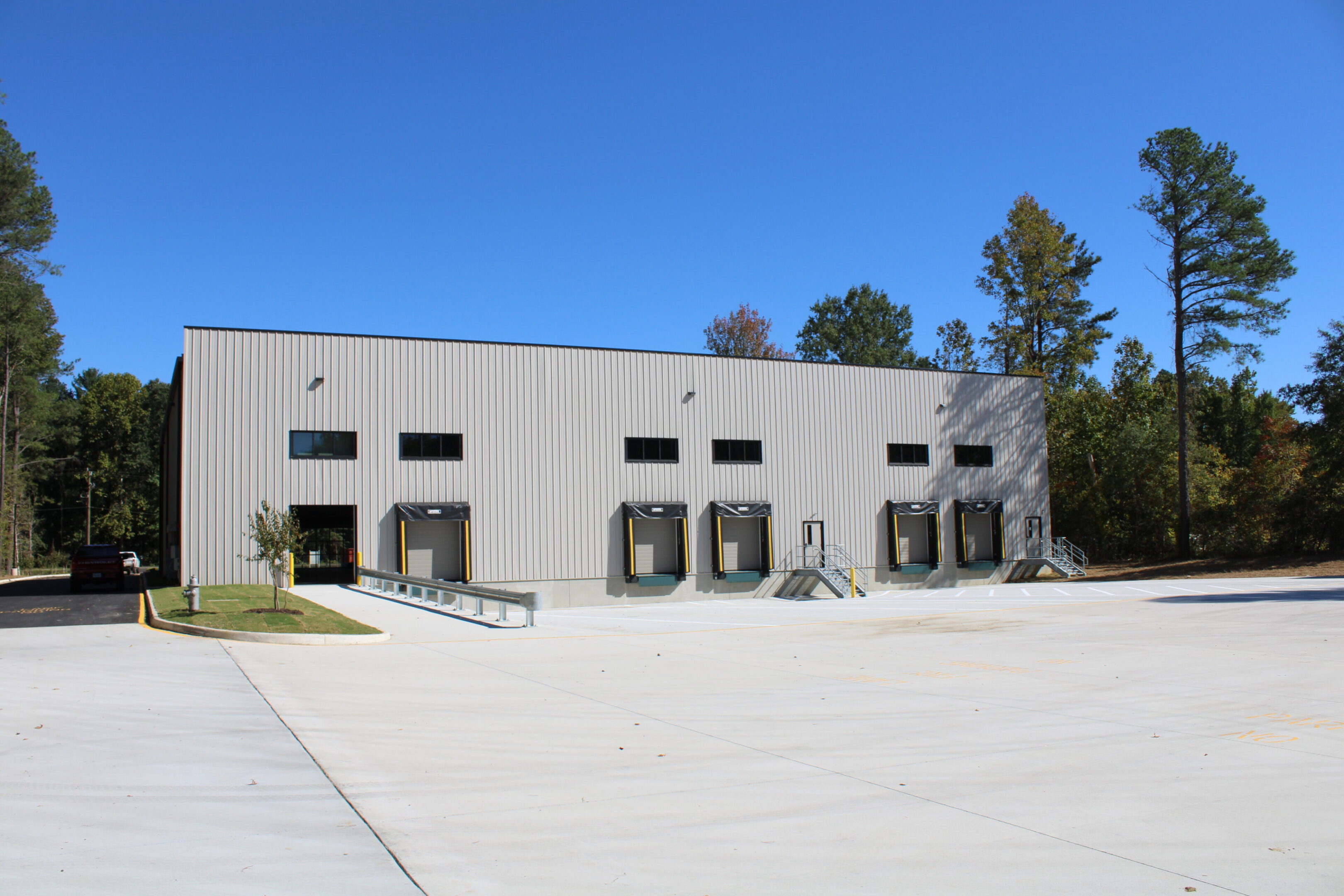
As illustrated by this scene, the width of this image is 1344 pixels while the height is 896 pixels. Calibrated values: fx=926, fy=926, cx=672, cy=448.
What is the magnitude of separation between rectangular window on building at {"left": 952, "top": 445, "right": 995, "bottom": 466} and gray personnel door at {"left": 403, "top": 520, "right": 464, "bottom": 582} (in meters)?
22.0

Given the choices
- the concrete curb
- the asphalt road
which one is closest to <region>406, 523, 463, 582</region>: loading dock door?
the asphalt road

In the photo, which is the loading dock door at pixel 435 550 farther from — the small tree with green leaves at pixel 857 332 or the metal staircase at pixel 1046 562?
the small tree with green leaves at pixel 857 332

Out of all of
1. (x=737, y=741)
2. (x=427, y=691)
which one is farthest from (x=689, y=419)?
(x=737, y=741)

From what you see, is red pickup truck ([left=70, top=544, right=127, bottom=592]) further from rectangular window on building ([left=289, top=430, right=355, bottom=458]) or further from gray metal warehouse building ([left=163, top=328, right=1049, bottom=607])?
rectangular window on building ([left=289, top=430, right=355, bottom=458])

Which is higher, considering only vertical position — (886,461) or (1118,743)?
(886,461)

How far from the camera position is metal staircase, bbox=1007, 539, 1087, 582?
41.9 meters

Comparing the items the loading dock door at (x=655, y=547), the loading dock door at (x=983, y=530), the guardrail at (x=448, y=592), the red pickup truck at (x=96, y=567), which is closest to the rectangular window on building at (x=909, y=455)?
the loading dock door at (x=983, y=530)

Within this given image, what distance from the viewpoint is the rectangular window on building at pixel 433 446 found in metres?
31.9

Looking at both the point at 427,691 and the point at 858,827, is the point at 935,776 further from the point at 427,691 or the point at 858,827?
the point at 427,691

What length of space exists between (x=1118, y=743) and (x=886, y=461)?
32.1 m

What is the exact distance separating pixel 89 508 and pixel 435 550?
53.8 m

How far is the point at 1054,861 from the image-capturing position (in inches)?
196

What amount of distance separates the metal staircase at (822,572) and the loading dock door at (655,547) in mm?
4710

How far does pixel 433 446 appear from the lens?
32281 millimetres
